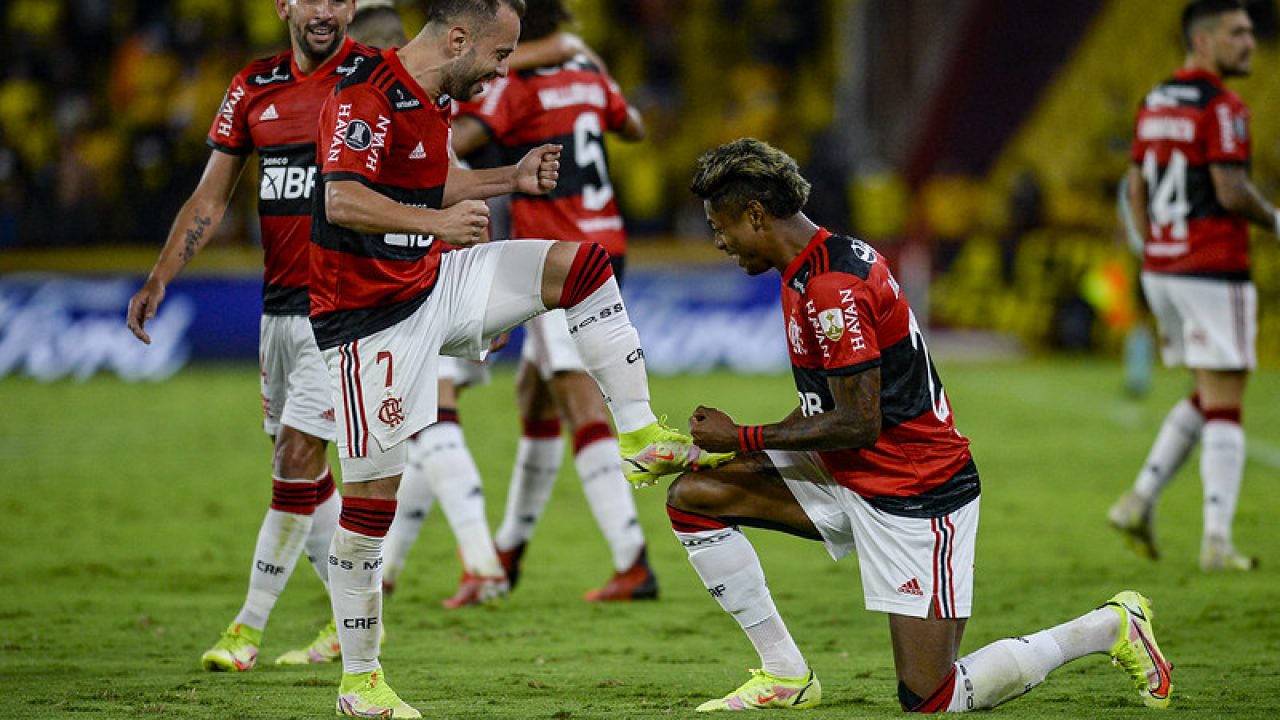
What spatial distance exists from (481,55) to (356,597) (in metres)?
1.74

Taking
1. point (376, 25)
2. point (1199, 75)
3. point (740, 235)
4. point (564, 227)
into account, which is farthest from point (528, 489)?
point (1199, 75)

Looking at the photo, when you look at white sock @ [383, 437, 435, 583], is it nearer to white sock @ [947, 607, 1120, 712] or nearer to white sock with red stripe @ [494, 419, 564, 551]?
white sock with red stripe @ [494, 419, 564, 551]

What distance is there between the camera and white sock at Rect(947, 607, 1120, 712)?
16.6 feet

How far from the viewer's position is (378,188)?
518cm

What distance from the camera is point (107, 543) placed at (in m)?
9.27

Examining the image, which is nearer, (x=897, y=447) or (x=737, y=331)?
(x=897, y=447)

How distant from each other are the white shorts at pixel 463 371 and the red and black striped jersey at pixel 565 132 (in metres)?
0.69

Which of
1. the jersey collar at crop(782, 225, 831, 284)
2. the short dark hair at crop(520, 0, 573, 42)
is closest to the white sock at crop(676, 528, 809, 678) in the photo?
the jersey collar at crop(782, 225, 831, 284)

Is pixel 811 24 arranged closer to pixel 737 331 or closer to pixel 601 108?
pixel 737 331

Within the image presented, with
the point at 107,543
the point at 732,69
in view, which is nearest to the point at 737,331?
the point at 732,69

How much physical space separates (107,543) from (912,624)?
5610mm

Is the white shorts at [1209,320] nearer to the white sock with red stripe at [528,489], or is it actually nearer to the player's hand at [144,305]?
the white sock with red stripe at [528,489]

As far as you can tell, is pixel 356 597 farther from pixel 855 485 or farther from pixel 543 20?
pixel 543 20

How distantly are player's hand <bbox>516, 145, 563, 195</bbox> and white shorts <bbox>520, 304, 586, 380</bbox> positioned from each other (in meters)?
2.47
